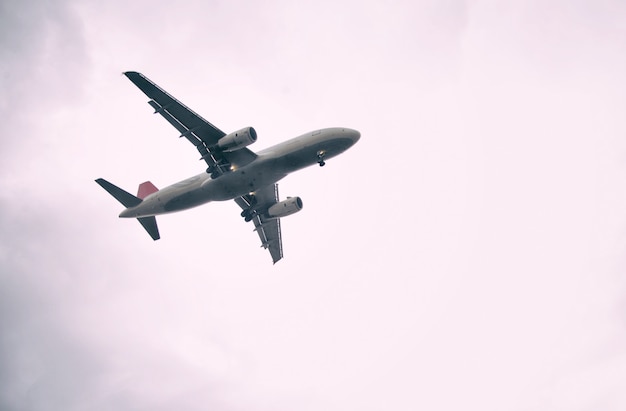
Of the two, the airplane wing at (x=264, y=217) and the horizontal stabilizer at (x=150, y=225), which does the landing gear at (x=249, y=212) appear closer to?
the airplane wing at (x=264, y=217)

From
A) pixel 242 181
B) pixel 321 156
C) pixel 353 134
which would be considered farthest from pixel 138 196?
pixel 353 134

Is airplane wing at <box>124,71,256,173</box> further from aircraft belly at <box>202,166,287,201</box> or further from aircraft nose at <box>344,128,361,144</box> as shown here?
aircraft nose at <box>344,128,361,144</box>

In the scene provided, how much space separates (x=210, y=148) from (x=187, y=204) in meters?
6.65

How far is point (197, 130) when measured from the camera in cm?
5428

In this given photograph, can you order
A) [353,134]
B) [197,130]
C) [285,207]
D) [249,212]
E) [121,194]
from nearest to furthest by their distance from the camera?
[353,134] → [197,130] → [121,194] → [285,207] → [249,212]

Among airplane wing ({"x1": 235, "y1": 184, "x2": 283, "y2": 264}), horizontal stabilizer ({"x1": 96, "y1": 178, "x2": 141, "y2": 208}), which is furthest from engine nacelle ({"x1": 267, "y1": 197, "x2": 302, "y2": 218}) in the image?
horizontal stabilizer ({"x1": 96, "y1": 178, "x2": 141, "y2": 208})

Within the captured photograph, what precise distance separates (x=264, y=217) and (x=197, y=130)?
15.1m

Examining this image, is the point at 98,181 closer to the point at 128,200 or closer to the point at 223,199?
the point at 128,200

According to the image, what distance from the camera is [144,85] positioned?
51.2 m

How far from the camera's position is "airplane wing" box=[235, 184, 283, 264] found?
6450 centimetres

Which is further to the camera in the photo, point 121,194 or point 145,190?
point 145,190

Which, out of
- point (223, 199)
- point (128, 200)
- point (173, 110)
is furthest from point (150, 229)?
point (173, 110)

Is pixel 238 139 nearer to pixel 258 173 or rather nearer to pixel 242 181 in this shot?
pixel 258 173

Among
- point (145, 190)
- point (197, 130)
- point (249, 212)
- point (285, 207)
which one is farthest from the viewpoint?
point (249, 212)
